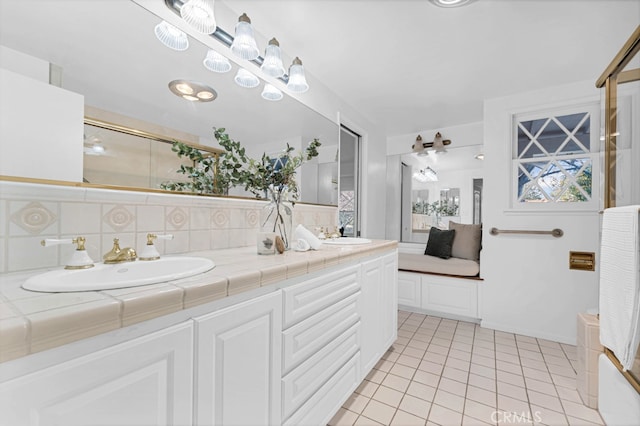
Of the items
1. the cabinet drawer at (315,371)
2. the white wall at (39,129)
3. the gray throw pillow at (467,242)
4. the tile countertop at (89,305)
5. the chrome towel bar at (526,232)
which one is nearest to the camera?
the tile countertop at (89,305)

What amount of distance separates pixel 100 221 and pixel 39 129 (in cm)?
35

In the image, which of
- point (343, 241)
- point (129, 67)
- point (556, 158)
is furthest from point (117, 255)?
point (556, 158)

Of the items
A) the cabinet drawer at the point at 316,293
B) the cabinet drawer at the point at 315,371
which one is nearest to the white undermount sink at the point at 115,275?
the cabinet drawer at the point at 316,293

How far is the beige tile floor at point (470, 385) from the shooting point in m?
1.54

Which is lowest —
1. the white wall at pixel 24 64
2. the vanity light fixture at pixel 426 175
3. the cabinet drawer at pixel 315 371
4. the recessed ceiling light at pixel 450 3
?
the cabinet drawer at pixel 315 371

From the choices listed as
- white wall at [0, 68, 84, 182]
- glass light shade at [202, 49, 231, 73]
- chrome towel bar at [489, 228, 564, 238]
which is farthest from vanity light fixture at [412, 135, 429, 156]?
white wall at [0, 68, 84, 182]

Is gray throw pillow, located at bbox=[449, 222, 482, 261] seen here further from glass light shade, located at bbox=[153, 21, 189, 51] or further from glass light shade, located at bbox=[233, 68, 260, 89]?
glass light shade, located at bbox=[153, 21, 189, 51]

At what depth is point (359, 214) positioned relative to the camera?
3189mm

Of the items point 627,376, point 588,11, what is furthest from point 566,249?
point 588,11

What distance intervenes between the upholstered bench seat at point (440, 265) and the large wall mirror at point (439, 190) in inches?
20.4

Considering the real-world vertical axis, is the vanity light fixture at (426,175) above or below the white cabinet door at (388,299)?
above

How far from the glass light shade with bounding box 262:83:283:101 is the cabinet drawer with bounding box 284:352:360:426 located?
171cm

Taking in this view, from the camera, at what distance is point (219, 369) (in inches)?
31.1

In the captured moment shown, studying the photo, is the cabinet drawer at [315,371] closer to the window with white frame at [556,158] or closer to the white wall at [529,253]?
the white wall at [529,253]
